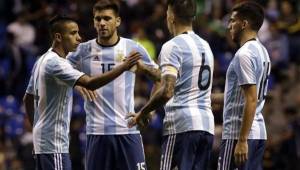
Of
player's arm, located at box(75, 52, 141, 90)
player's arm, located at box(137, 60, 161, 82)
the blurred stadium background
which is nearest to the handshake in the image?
player's arm, located at box(75, 52, 141, 90)

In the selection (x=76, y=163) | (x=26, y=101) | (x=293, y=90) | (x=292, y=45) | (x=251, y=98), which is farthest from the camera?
(x=292, y=45)

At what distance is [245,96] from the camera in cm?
1020

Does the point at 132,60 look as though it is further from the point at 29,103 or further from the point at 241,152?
the point at 29,103

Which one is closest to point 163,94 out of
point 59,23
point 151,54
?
point 59,23

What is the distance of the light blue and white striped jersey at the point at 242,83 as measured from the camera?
10.3 metres

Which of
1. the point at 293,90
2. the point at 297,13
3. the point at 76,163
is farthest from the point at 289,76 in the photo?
the point at 76,163

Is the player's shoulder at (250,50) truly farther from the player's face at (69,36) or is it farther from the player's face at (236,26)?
the player's face at (69,36)

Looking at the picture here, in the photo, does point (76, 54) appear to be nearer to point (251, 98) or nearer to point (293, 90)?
point (251, 98)

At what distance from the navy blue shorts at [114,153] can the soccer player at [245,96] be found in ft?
3.78

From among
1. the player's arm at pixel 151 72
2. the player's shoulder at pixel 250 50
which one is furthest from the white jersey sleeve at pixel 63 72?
the player's shoulder at pixel 250 50

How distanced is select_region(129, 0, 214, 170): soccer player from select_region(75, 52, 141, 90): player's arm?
0.44 m

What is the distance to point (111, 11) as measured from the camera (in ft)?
37.2

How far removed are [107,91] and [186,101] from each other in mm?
1099

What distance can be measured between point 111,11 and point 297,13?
10.5m
